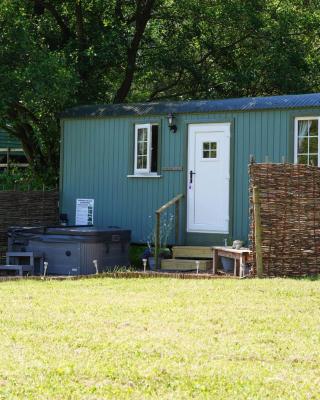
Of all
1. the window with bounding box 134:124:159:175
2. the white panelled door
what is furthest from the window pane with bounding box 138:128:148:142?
the white panelled door

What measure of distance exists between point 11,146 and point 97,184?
11018mm

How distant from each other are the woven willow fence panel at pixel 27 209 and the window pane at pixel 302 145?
547cm

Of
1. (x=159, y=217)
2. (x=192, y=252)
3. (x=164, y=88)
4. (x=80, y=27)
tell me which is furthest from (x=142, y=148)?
(x=164, y=88)

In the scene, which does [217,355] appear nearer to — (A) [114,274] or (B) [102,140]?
(A) [114,274]

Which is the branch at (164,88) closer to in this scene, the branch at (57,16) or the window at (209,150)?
the branch at (57,16)

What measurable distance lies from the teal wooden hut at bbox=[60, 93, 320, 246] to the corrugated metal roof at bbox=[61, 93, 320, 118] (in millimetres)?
19

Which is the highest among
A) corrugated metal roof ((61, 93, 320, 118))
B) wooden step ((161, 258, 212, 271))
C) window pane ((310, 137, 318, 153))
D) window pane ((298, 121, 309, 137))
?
corrugated metal roof ((61, 93, 320, 118))

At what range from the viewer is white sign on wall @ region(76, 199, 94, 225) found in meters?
16.3

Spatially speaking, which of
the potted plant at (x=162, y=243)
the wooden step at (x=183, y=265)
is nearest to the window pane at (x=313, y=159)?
the wooden step at (x=183, y=265)

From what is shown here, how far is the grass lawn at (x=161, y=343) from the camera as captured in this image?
18.5 feet

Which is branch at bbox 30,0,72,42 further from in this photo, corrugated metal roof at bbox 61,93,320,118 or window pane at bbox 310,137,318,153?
window pane at bbox 310,137,318,153

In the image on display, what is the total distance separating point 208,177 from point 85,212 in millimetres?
3004

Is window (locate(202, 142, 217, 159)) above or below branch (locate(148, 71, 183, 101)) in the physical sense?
below

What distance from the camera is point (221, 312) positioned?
28.3 ft
